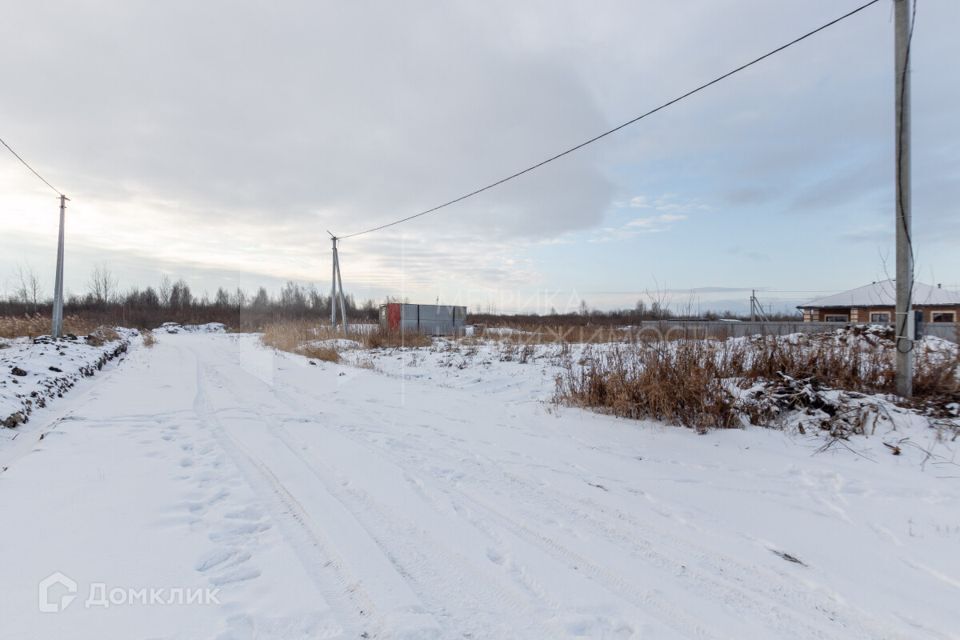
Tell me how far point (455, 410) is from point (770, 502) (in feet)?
13.8

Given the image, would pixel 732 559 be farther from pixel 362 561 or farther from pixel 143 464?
pixel 143 464

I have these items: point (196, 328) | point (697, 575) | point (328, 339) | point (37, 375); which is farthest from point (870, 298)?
point (196, 328)

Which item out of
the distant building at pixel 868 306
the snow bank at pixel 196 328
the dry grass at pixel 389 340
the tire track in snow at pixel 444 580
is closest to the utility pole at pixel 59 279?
the dry grass at pixel 389 340

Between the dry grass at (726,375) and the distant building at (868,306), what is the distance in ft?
75.7

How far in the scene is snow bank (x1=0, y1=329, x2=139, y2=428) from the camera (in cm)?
562

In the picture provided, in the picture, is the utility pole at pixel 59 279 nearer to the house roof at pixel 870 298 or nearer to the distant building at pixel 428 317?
the distant building at pixel 428 317

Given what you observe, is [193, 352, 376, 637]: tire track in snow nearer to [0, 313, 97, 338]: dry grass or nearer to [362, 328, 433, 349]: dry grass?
[362, 328, 433, 349]: dry grass

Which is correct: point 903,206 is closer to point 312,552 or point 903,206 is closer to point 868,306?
point 312,552

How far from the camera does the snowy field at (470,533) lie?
6.73 ft

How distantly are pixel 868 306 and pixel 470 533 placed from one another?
1267 inches

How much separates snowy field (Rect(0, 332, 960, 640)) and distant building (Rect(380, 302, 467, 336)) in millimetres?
20342

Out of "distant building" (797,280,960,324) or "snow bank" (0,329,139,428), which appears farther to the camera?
"distant building" (797,280,960,324)

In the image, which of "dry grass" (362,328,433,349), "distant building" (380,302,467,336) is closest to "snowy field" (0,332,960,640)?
"dry grass" (362,328,433,349)

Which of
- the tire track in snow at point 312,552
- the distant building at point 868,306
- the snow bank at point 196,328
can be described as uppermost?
the distant building at point 868,306
